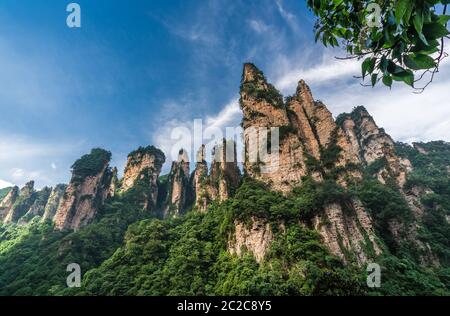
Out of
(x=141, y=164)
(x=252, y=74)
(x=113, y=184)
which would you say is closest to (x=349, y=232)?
(x=252, y=74)

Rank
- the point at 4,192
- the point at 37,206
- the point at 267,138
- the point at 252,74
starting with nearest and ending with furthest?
the point at 267,138 → the point at 252,74 → the point at 37,206 → the point at 4,192

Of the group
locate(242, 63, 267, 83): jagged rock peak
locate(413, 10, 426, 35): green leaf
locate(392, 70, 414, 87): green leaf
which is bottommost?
locate(392, 70, 414, 87): green leaf

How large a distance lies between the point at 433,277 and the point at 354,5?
2069cm

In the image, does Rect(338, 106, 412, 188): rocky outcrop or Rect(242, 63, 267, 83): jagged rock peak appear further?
Rect(338, 106, 412, 188): rocky outcrop

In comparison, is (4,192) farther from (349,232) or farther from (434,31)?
(434,31)

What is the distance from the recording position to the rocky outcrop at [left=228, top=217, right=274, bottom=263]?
19.3m

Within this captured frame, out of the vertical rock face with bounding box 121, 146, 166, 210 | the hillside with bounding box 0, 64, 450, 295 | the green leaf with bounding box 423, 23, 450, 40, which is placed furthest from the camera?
the vertical rock face with bounding box 121, 146, 166, 210

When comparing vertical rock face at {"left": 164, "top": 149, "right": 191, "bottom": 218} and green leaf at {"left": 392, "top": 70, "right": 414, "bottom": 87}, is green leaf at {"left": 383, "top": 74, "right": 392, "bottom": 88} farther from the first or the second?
vertical rock face at {"left": 164, "top": 149, "right": 191, "bottom": 218}

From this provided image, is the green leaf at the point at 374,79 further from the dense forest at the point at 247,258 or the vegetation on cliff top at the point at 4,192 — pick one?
the vegetation on cliff top at the point at 4,192

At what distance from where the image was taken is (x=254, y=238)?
65.7ft

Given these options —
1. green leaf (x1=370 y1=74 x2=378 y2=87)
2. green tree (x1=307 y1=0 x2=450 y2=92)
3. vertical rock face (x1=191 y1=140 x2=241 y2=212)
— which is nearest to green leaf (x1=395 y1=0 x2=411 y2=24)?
green tree (x1=307 y1=0 x2=450 y2=92)

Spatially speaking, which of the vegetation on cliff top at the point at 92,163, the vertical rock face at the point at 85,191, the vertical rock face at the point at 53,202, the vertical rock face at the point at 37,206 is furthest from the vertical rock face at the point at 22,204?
the vegetation on cliff top at the point at 92,163

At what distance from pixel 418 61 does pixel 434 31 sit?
0.14 metres

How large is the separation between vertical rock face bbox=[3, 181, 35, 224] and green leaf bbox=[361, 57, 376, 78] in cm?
7719
